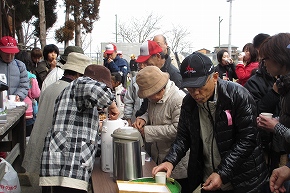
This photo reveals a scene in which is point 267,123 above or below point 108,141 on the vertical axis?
above

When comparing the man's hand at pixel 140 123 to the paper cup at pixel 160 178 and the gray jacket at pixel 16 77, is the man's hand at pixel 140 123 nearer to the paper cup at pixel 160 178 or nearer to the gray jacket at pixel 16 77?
the paper cup at pixel 160 178

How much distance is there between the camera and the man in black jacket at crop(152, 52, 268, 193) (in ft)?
6.89

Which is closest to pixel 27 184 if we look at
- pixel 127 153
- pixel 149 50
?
pixel 149 50

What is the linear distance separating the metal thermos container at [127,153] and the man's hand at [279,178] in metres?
0.85

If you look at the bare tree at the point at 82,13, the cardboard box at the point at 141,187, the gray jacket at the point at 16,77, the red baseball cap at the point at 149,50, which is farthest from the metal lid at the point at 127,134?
the bare tree at the point at 82,13

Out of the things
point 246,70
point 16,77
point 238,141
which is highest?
point 246,70

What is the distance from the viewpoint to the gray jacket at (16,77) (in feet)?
16.2

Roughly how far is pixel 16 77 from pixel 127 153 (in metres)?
3.26

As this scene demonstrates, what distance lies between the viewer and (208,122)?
7.54 feet

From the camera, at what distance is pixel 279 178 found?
2.12 metres

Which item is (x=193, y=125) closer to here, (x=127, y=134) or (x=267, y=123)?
(x=127, y=134)

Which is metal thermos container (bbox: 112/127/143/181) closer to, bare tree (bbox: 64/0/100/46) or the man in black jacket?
the man in black jacket

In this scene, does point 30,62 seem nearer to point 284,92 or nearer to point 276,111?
point 276,111

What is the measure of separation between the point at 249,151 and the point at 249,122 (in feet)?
0.58
